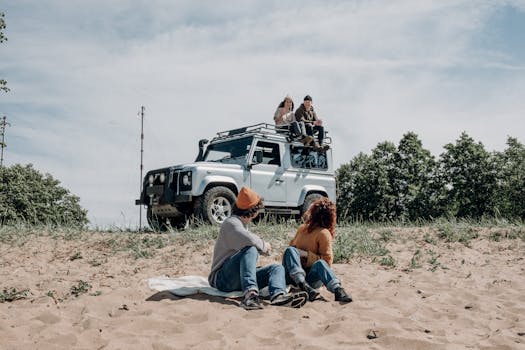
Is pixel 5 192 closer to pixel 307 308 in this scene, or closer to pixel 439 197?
pixel 439 197

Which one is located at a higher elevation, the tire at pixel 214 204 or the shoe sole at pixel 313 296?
the tire at pixel 214 204

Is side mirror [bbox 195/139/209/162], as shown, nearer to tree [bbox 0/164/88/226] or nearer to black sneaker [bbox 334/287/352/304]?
black sneaker [bbox 334/287/352/304]

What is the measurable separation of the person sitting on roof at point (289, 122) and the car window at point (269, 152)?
479 mm

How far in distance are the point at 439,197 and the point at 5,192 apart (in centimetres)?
2697

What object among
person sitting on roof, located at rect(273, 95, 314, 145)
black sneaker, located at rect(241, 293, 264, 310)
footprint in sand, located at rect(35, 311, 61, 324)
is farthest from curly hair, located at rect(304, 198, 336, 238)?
person sitting on roof, located at rect(273, 95, 314, 145)

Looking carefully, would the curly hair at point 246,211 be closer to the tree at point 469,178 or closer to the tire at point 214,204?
the tire at point 214,204

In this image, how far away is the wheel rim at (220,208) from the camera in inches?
404

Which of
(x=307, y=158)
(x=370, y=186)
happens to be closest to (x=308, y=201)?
(x=307, y=158)

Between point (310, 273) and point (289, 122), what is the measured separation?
6.85 meters

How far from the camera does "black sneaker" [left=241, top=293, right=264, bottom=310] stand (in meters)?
5.22

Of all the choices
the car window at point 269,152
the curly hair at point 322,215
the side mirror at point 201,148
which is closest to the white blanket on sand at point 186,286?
the curly hair at point 322,215

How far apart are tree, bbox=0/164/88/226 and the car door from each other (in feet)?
70.6

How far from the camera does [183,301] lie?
5.45 meters

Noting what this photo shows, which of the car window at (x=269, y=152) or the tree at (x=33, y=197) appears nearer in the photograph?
the car window at (x=269, y=152)
